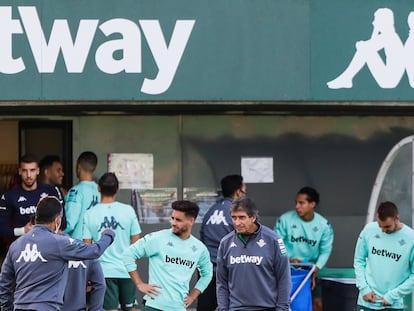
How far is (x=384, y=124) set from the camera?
41.5 feet

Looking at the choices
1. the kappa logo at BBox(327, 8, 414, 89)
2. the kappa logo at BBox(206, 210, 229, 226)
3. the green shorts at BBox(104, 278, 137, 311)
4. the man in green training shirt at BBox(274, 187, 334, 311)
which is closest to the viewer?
the green shorts at BBox(104, 278, 137, 311)

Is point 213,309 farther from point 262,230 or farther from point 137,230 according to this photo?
point 262,230

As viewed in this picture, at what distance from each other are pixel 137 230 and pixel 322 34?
116 inches

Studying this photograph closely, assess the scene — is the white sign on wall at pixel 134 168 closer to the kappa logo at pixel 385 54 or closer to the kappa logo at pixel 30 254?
the kappa logo at pixel 385 54

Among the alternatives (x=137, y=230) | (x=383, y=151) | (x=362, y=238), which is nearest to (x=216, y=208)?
(x=137, y=230)

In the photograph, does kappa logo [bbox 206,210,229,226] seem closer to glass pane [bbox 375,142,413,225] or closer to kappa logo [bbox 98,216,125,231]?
kappa logo [bbox 98,216,125,231]

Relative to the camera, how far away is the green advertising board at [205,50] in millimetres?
10695

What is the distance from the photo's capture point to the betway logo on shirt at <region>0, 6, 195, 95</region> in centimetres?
1067

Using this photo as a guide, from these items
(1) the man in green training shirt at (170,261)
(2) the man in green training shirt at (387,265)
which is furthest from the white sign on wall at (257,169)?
(1) the man in green training shirt at (170,261)

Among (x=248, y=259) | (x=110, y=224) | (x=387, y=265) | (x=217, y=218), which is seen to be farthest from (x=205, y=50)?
(x=248, y=259)

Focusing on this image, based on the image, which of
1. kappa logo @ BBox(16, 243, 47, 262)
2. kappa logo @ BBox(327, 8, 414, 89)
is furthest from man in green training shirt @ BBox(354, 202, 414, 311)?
kappa logo @ BBox(16, 243, 47, 262)

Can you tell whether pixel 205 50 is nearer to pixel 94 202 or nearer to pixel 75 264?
pixel 94 202

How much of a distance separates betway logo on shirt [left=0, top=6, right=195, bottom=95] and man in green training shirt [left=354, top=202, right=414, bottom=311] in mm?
2762

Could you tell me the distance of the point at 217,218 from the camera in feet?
36.7
